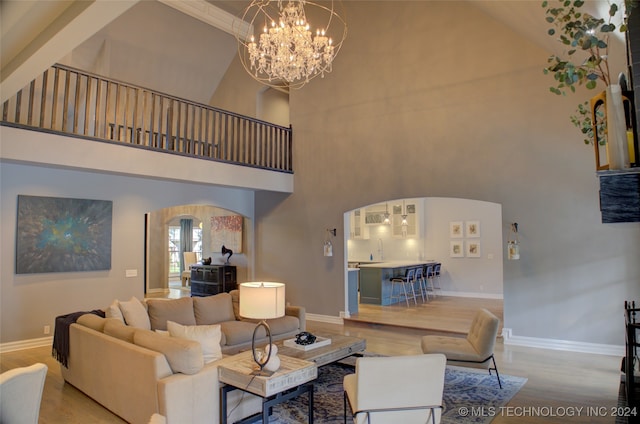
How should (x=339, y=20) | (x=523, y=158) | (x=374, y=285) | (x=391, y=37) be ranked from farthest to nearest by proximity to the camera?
(x=374, y=285) < (x=339, y=20) < (x=391, y=37) < (x=523, y=158)

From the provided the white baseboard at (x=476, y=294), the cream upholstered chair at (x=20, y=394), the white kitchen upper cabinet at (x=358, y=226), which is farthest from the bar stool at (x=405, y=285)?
the cream upholstered chair at (x=20, y=394)

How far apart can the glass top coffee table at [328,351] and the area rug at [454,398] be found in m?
0.44

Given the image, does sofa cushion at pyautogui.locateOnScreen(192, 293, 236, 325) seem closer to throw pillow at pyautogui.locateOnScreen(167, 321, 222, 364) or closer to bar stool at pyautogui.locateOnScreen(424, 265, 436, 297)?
throw pillow at pyautogui.locateOnScreen(167, 321, 222, 364)

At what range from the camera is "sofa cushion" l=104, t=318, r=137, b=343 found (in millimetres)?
3912

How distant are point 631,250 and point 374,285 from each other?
533 centimetres

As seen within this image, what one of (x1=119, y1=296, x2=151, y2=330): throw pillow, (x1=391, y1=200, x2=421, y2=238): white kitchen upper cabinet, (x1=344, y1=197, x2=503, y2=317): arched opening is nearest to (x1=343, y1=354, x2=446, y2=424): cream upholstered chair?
(x1=119, y1=296, x2=151, y2=330): throw pillow

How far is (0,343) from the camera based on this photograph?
6.11 meters

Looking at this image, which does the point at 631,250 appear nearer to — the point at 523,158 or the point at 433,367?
the point at 523,158

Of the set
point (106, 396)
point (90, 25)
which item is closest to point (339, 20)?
point (90, 25)

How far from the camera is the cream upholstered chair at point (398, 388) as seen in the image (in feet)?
9.32

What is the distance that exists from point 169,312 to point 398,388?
11.7 feet

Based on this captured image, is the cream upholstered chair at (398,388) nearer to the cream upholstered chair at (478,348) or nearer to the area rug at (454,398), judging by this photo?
the area rug at (454,398)

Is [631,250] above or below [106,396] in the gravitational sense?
above

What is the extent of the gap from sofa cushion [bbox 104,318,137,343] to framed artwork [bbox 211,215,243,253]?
228 inches
